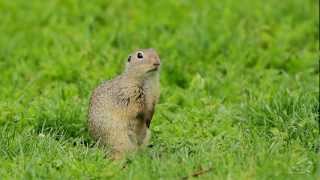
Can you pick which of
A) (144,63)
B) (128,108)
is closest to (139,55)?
(144,63)

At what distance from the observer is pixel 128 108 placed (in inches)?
267

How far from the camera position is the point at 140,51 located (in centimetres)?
A: 679

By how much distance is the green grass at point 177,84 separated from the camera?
6.08m

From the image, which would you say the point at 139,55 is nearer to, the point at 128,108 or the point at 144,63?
the point at 144,63

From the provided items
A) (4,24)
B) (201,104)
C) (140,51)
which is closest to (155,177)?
(140,51)

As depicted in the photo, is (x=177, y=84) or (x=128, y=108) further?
(x=177, y=84)

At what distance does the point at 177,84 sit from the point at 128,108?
2.08 m

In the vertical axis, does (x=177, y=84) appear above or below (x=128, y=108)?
above

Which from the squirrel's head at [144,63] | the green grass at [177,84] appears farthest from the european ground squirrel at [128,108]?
the green grass at [177,84]

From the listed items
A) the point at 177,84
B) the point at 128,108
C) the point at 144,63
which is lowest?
the point at 128,108

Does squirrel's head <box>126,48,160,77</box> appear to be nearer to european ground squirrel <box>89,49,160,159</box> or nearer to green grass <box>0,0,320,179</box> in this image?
european ground squirrel <box>89,49,160,159</box>

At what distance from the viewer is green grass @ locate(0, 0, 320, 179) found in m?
6.08

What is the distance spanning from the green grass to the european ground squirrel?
0.62 ft

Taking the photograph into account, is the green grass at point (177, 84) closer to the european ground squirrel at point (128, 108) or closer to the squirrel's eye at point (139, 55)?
the european ground squirrel at point (128, 108)
